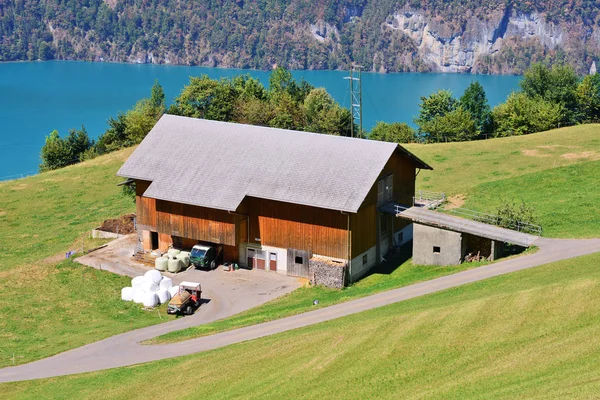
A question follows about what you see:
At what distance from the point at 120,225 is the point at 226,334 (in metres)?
25.5

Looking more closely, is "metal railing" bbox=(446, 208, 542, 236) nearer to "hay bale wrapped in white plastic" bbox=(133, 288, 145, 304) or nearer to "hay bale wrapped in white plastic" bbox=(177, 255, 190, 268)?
"hay bale wrapped in white plastic" bbox=(177, 255, 190, 268)

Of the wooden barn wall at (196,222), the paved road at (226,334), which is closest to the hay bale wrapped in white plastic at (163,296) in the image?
the paved road at (226,334)

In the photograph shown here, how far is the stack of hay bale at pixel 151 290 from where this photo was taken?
52344 mm

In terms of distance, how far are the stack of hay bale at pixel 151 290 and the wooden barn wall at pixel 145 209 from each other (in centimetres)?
757

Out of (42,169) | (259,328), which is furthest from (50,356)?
(42,169)

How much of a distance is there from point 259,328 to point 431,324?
10.7 meters

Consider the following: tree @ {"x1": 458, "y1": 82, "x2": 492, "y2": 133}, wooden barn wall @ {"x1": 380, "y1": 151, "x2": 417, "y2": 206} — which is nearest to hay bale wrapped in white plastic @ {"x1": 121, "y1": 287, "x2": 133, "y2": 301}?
wooden barn wall @ {"x1": 380, "y1": 151, "x2": 417, "y2": 206}

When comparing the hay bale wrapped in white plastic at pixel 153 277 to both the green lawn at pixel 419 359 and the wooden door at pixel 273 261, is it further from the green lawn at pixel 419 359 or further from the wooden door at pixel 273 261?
the green lawn at pixel 419 359

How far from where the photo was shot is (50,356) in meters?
44.3

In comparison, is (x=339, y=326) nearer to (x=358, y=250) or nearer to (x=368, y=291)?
(x=368, y=291)

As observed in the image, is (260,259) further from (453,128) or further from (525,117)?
(525,117)

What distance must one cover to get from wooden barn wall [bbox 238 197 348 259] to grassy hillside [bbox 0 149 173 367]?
929cm

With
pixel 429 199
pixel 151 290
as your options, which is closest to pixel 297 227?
pixel 151 290

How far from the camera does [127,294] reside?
5344 cm
